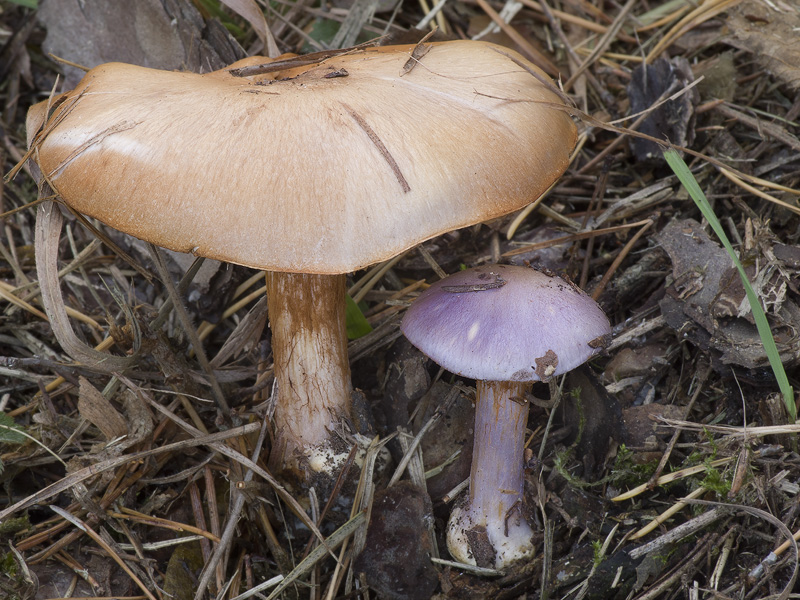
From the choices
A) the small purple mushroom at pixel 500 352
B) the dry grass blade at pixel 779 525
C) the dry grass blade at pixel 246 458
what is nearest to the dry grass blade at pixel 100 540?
the dry grass blade at pixel 246 458

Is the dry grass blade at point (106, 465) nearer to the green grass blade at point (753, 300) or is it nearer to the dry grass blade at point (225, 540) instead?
the dry grass blade at point (225, 540)

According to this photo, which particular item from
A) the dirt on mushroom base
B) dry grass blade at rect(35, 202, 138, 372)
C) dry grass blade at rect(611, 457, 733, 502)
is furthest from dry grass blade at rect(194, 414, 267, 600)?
dry grass blade at rect(611, 457, 733, 502)

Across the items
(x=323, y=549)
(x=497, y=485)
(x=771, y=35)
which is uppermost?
(x=771, y=35)

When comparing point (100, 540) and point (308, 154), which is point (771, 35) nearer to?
point (308, 154)

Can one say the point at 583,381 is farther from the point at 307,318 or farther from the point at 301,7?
the point at 301,7

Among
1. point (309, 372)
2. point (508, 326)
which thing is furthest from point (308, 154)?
point (309, 372)

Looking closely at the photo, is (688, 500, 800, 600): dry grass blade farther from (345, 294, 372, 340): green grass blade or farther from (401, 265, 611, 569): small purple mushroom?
(345, 294, 372, 340): green grass blade

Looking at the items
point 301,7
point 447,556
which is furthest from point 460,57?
point 447,556
